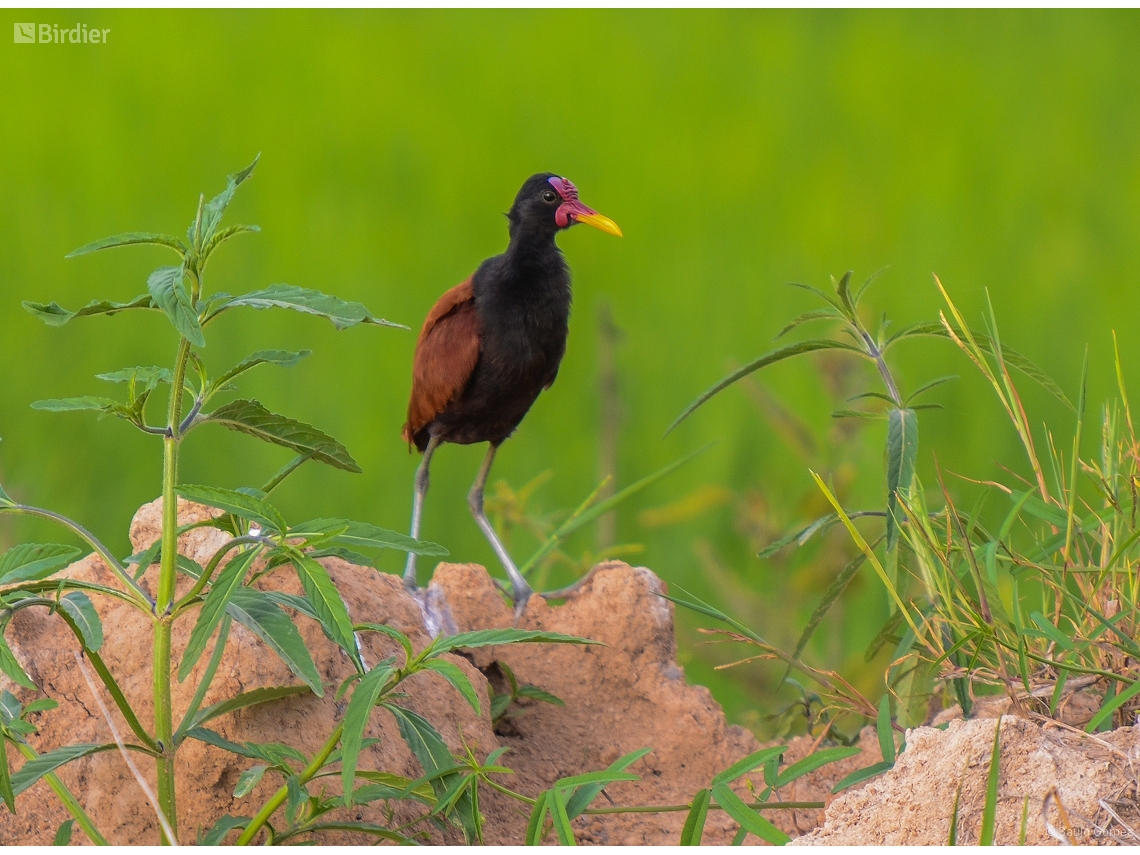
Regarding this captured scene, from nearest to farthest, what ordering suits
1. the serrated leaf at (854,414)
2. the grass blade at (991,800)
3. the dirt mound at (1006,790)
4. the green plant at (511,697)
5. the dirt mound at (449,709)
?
the grass blade at (991,800)
the dirt mound at (1006,790)
the dirt mound at (449,709)
the serrated leaf at (854,414)
the green plant at (511,697)

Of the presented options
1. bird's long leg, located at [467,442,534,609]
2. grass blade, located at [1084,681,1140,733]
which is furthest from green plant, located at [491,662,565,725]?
grass blade, located at [1084,681,1140,733]

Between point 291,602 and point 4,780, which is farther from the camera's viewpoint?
point 291,602

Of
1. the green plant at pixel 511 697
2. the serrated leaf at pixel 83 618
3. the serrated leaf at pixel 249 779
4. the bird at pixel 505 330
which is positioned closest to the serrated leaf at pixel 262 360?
the serrated leaf at pixel 83 618

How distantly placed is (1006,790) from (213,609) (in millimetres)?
1111

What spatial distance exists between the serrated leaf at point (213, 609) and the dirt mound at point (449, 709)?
1.51 feet

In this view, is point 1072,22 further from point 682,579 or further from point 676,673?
point 676,673

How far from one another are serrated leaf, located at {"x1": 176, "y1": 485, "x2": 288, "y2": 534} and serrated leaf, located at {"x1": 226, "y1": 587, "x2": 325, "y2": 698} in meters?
0.11

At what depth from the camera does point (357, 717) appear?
5.37 feet

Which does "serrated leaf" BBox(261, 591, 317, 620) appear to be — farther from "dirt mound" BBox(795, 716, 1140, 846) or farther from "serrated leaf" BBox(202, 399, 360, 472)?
"dirt mound" BBox(795, 716, 1140, 846)

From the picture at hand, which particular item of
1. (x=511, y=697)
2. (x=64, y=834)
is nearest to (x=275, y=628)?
(x=64, y=834)

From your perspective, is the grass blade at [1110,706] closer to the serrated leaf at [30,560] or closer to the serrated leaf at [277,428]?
the serrated leaf at [277,428]

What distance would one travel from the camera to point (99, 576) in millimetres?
2359

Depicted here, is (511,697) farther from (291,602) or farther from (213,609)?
(213,609)

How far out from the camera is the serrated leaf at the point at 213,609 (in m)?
1.59
